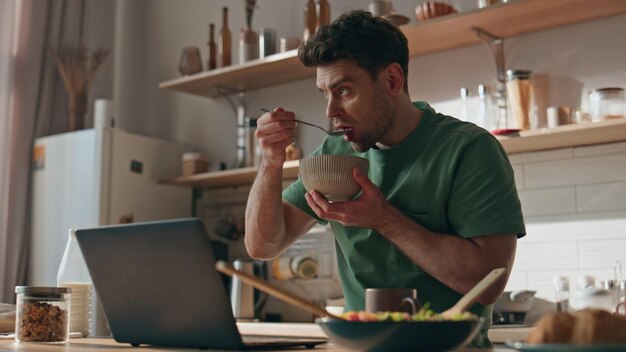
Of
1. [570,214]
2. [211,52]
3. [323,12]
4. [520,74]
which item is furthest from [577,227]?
[211,52]

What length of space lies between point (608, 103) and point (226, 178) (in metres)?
1.83

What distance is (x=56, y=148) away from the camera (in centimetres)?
423

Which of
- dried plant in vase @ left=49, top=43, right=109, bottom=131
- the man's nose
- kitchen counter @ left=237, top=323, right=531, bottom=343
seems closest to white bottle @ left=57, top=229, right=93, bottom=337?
the man's nose

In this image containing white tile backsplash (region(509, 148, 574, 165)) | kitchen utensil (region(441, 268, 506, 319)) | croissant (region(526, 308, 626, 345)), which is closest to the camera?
croissant (region(526, 308, 626, 345))

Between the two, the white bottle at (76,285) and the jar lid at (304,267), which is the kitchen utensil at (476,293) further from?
the jar lid at (304,267)

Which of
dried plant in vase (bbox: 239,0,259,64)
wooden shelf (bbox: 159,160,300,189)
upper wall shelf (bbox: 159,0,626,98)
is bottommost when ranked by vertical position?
wooden shelf (bbox: 159,160,300,189)

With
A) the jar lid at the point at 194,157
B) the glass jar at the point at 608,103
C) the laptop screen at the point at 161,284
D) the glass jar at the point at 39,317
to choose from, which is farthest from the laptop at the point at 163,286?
the jar lid at the point at 194,157

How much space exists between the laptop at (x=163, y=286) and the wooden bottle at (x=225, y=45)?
8.56ft

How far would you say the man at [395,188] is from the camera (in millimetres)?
1714

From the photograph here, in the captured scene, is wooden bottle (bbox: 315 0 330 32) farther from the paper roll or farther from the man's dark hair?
the man's dark hair

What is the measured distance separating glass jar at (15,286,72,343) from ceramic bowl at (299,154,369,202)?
0.55m

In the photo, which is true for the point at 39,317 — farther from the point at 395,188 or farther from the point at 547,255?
the point at 547,255

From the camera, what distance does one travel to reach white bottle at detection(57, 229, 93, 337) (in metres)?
1.91

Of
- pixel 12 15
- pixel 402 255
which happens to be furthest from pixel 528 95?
pixel 12 15
